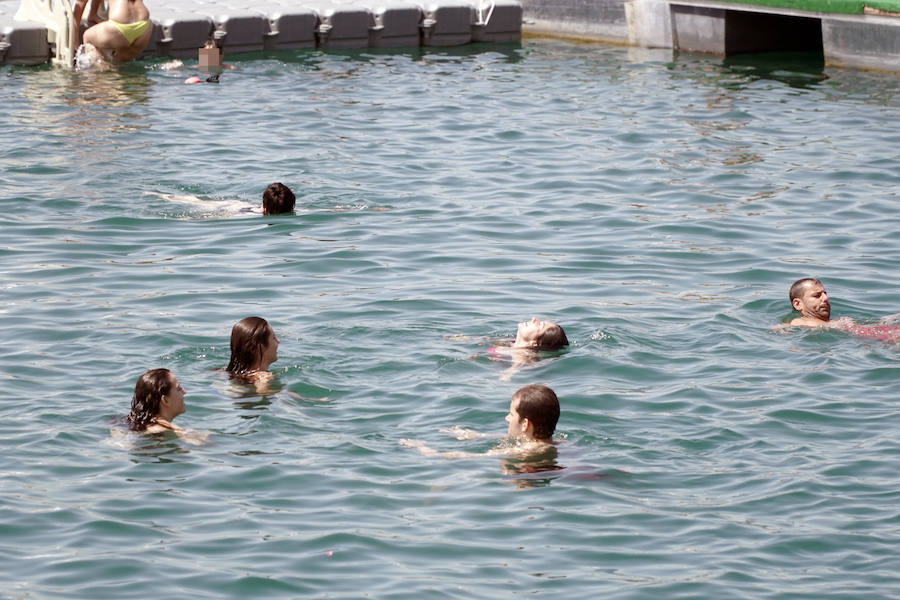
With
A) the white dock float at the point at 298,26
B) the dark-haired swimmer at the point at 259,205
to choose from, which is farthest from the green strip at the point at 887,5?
the dark-haired swimmer at the point at 259,205

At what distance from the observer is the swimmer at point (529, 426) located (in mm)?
8602

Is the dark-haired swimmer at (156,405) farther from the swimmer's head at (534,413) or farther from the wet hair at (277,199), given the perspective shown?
the wet hair at (277,199)

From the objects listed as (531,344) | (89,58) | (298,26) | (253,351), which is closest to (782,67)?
(298,26)

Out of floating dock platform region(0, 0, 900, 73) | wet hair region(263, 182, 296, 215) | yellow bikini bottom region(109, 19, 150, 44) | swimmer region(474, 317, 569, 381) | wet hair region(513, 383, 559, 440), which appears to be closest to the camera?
wet hair region(513, 383, 559, 440)

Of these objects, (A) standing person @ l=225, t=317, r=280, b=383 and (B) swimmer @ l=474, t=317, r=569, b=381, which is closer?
(A) standing person @ l=225, t=317, r=280, b=383

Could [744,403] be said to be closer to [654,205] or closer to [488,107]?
[654,205]

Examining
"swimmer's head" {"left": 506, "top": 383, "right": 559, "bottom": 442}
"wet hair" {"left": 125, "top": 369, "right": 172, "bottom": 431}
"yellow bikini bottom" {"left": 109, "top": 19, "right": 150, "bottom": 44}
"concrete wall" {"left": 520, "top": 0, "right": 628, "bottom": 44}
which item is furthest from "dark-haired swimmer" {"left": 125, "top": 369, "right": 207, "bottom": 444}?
"concrete wall" {"left": 520, "top": 0, "right": 628, "bottom": 44}

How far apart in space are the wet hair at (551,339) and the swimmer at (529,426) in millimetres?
1638

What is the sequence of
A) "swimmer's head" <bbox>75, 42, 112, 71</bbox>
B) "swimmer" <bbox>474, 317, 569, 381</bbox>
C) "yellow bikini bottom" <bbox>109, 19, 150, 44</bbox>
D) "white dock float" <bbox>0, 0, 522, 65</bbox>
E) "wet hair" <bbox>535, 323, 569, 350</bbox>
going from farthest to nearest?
"white dock float" <bbox>0, 0, 522, 65</bbox> → "swimmer's head" <bbox>75, 42, 112, 71</bbox> → "yellow bikini bottom" <bbox>109, 19, 150, 44</bbox> → "wet hair" <bbox>535, 323, 569, 350</bbox> → "swimmer" <bbox>474, 317, 569, 381</bbox>

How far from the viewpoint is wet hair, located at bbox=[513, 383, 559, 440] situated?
8.59 meters

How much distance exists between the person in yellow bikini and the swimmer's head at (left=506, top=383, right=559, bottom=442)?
16.0 metres

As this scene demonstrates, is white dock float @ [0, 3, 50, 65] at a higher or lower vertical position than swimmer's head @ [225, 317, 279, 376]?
higher

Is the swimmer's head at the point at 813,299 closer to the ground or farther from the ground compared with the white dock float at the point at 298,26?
closer to the ground

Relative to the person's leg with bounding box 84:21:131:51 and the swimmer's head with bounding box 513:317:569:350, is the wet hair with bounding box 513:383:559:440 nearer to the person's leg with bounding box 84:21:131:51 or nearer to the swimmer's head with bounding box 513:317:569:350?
the swimmer's head with bounding box 513:317:569:350
